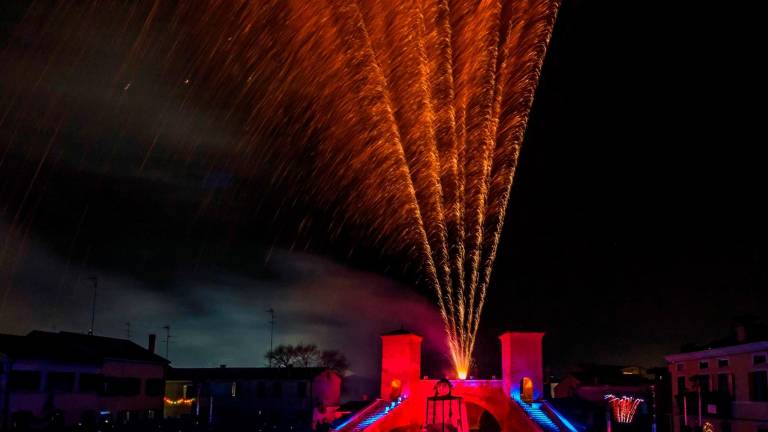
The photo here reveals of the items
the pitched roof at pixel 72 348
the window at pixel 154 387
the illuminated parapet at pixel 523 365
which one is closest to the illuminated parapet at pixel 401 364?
the illuminated parapet at pixel 523 365

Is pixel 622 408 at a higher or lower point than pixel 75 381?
lower

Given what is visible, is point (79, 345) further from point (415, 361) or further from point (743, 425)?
point (743, 425)

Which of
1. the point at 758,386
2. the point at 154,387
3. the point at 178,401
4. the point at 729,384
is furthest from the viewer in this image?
the point at 178,401

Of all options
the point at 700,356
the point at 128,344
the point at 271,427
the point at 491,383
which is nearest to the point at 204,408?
the point at 128,344

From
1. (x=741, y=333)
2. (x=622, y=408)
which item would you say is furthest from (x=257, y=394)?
(x=741, y=333)

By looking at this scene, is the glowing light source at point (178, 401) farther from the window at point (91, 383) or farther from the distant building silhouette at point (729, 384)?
the distant building silhouette at point (729, 384)

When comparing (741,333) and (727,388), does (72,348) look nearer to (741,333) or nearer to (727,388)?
(727,388)

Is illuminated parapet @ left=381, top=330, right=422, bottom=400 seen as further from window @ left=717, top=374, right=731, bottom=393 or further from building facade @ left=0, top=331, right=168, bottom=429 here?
building facade @ left=0, top=331, right=168, bottom=429

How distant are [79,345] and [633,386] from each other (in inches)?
1420

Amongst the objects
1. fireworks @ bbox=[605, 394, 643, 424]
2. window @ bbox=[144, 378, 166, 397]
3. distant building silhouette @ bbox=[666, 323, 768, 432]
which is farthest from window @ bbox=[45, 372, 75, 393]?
distant building silhouette @ bbox=[666, 323, 768, 432]

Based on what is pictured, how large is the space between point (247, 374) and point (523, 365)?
85.9 feet

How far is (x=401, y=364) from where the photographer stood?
3925 cm

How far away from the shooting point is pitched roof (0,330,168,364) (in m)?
39.7

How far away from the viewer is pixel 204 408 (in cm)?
5809
